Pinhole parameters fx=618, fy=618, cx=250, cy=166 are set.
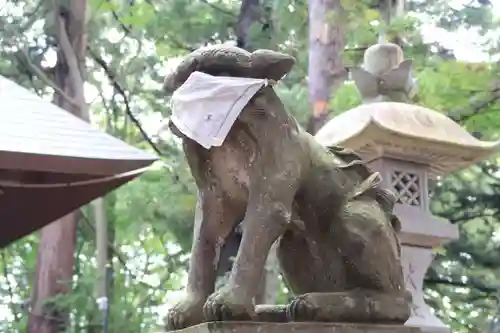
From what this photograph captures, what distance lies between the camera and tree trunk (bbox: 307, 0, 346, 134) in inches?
119

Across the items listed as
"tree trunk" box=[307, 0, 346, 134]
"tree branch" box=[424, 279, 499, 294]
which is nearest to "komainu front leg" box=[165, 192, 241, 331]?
"tree trunk" box=[307, 0, 346, 134]

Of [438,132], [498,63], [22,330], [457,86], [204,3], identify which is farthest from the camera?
[22,330]

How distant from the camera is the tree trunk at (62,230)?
5059 mm

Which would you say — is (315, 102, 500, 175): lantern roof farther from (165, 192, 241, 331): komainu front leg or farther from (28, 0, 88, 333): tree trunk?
(28, 0, 88, 333): tree trunk

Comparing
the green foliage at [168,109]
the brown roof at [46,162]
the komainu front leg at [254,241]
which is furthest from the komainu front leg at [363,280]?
the brown roof at [46,162]

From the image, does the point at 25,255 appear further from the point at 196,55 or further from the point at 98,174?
the point at 196,55

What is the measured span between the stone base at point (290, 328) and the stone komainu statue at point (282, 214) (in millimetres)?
22

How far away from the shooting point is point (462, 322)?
13.1 feet

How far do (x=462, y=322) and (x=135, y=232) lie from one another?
242cm

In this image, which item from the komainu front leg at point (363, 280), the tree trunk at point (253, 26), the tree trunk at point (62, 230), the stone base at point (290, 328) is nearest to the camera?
the stone base at point (290, 328)

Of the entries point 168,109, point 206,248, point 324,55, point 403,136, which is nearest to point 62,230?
point 168,109

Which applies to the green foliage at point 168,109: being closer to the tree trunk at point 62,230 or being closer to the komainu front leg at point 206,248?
the tree trunk at point 62,230

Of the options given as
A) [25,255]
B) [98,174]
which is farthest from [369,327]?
[25,255]

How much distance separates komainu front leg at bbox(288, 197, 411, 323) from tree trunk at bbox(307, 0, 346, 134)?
1752 mm
